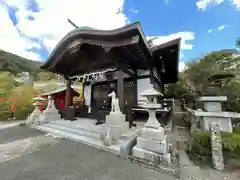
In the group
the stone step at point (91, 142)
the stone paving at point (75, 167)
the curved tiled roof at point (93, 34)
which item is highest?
the curved tiled roof at point (93, 34)

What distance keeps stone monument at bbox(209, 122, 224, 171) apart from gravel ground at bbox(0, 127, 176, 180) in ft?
3.68

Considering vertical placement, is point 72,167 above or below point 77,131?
below

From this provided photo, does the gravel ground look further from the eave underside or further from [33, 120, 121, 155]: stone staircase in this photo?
the eave underside

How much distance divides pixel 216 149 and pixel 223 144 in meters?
0.24

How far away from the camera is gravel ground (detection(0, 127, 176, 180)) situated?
2021 mm

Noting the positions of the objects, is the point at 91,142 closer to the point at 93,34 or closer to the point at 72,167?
the point at 72,167

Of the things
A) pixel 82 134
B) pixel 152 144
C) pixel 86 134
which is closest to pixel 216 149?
pixel 152 144

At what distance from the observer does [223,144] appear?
2475 millimetres

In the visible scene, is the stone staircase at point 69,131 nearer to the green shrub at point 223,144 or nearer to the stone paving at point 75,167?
the stone paving at point 75,167

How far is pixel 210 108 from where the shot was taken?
317 cm

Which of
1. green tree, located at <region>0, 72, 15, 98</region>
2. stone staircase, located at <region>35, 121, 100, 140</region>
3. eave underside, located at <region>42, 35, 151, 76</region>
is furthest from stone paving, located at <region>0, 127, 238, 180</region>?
green tree, located at <region>0, 72, 15, 98</region>

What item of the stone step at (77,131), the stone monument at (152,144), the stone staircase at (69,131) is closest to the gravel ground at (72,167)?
the stone monument at (152,144)

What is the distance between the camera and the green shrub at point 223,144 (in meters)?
2.37

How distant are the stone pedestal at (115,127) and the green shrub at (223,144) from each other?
196 centimetres
